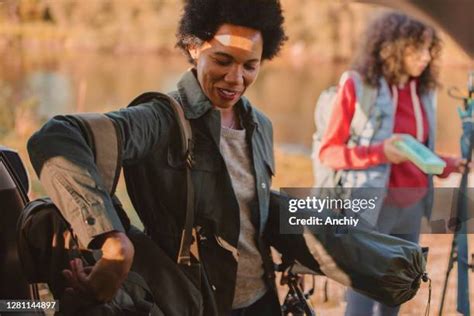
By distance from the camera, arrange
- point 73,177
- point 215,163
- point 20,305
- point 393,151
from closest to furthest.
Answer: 1. point 73,177
2. point 215,163
3. point 20,305
4. point 393,151

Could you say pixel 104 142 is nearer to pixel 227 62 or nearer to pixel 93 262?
pixel 93 262

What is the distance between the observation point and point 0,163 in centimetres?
197

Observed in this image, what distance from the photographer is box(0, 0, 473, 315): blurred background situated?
400cm

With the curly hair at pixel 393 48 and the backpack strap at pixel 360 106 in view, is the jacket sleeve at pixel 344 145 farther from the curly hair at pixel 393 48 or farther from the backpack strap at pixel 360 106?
the curly hair at pixel 393 48

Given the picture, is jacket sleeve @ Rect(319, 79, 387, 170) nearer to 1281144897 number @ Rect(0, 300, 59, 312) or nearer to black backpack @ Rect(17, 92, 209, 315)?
black backpack @ Rect(17, 92, 209, 315)

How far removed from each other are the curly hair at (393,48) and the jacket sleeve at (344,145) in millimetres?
123

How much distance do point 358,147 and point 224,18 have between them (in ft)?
4.07

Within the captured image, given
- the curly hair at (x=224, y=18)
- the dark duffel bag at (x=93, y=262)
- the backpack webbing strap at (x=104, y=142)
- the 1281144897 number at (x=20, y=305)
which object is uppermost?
the curly hair at (x=224, y=18)

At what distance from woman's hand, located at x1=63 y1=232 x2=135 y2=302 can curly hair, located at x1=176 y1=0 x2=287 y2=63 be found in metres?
0.56

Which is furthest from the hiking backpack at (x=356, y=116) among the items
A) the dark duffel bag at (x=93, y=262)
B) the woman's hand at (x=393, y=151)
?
the dark duffel bag at (x=93, y=262)

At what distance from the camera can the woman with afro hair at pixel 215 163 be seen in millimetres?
1685

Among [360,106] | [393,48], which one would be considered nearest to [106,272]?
[360,106]

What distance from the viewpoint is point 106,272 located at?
1.52 meters

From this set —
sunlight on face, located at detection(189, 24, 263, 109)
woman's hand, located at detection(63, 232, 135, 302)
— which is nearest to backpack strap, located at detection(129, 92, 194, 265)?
sunlight on face, located at detection(189, 24, 263, 109)
